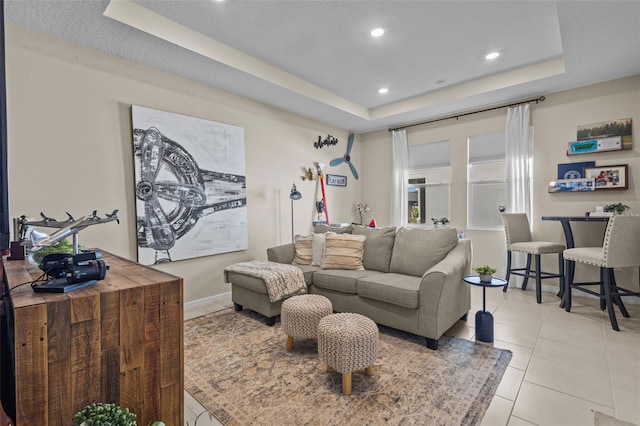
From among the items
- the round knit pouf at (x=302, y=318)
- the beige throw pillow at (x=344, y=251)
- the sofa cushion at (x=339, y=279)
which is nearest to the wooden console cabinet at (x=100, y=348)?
the round knit pouf at (x=302, y=318)

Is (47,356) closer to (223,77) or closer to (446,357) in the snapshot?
(446,357)

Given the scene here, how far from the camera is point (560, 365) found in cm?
216

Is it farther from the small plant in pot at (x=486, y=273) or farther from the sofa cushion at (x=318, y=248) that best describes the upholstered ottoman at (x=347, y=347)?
the sofa cushion at (x=318, y=248)

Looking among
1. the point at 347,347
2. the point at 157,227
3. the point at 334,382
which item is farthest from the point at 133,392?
the point at 157,227

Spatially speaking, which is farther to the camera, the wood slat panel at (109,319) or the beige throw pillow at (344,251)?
the beige throw pillow at (344,251)

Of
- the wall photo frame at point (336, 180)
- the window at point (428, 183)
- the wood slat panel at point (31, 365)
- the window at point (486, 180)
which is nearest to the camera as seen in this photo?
the wood slat panel at point (31, 365)

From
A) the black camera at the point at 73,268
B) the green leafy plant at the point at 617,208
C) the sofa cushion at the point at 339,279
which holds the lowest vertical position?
the sofa cushion at the point at 339,279

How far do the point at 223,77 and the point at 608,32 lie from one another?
3665 mm

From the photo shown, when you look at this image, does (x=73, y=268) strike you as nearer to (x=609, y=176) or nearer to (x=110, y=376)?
(x=110, y=376)

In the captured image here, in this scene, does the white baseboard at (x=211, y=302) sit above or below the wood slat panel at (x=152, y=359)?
below

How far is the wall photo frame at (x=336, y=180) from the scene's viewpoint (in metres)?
5.31

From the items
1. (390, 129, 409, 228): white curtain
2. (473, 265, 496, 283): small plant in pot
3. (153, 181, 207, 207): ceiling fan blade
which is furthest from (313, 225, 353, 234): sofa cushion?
(390, 129, 409, 228): white curtain

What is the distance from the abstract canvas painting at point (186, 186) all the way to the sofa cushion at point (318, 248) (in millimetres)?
1002

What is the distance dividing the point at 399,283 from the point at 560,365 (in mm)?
1244
